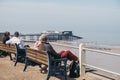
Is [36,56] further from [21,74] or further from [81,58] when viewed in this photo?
[81,58]

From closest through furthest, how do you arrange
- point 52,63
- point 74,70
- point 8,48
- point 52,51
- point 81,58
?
point 52,63 < point 52,51 < point 74,70 < point 81,58 < point 8,48

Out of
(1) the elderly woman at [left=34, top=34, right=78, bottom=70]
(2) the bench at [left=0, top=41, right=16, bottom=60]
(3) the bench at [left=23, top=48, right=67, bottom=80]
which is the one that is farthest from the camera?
(2) the bench at [left=0, top=41, right=16, bottom=60]

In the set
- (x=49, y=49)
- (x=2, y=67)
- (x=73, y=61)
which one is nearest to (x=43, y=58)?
(x=49, y=49)

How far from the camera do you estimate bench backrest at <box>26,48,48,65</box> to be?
9930 millimetres

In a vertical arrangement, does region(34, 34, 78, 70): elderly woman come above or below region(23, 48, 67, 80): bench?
above

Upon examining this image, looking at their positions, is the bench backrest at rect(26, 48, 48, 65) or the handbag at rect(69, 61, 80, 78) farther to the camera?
the handbag at rect(69, 61, 80, 78)

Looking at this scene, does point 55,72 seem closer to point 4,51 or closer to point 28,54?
point 28,54

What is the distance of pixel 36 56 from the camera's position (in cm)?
1051

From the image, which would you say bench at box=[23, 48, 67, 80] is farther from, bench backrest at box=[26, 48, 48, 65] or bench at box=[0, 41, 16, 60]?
bench at box=[0, 41, 16, 60]

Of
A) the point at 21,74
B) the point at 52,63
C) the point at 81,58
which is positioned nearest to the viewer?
the point at 52,63

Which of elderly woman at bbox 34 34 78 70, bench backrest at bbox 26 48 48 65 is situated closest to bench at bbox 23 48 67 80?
bench backrest at bbox 26 48 48 65

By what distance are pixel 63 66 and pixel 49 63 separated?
0.46m

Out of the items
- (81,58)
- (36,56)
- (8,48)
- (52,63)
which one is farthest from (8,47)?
(52,63)

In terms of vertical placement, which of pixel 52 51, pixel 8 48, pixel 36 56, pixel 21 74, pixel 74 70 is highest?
pixel 52 51
